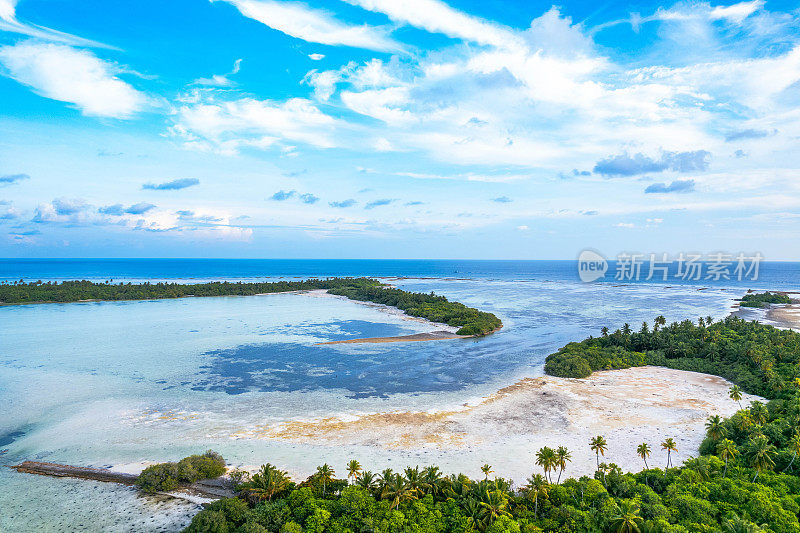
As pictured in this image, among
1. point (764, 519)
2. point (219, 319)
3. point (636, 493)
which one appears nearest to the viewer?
point (764, 519)

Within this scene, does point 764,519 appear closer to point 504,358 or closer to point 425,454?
point 425,454

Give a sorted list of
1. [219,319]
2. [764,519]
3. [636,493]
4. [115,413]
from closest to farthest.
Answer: [764,519]
[636,493]
[115,413]
[219,319]

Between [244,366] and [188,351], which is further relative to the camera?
[188,351]

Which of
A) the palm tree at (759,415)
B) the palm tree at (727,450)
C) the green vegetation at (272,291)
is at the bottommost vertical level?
the palm tree at (727,450)

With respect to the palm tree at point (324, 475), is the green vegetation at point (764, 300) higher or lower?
higher

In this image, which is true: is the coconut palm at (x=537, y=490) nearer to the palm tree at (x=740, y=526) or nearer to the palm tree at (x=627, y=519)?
the palm tree at (x=627, y=519)

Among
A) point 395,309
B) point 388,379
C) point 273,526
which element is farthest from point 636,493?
point 395,309

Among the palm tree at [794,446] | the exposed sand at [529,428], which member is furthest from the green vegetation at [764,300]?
the palm tree at [794,446]
